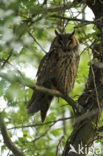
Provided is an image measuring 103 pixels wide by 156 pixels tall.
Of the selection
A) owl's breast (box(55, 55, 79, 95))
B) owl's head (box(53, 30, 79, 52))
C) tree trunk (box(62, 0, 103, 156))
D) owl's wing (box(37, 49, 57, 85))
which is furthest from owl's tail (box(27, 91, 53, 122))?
owl's head (box(53, 30, 79, 52))

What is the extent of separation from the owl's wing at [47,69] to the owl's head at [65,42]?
248 mm

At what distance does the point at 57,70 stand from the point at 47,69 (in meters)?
0.16

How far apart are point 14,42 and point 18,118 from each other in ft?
6.60

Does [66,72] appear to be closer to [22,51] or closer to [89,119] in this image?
[89,119]

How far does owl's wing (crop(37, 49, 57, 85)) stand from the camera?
3.26m

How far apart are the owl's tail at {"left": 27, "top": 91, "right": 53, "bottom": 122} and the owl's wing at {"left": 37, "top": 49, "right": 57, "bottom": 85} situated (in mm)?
167

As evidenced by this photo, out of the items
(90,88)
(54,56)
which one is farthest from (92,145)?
(54,56)

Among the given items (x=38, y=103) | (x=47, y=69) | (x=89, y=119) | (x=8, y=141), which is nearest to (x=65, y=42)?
(x=47, y=69)

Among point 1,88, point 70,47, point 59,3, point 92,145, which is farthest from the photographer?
point 70,47

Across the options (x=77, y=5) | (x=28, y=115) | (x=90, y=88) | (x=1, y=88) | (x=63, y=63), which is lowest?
(x=1, y=88)

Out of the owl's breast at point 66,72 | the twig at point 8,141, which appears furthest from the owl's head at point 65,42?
the twig at point 8,141

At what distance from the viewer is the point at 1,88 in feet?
4.86

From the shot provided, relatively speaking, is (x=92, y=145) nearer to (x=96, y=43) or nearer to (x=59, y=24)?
(x=96, y=43)

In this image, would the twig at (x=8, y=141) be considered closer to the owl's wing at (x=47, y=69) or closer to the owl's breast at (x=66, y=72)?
the owl's wing at (x=47, y=69)
